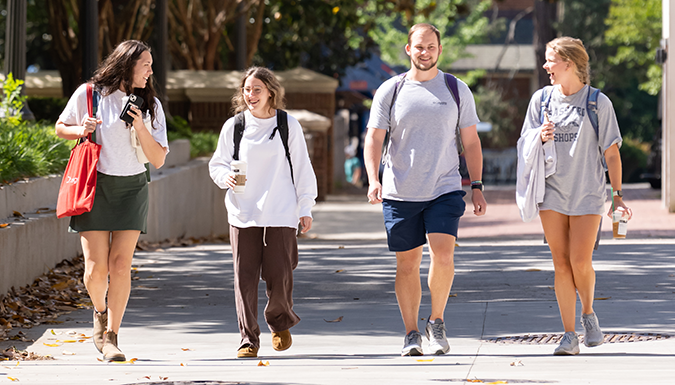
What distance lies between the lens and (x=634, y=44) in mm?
39031

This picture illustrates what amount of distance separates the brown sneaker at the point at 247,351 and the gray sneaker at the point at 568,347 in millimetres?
1717

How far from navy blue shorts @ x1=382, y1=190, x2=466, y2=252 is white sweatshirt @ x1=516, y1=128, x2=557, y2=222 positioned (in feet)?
1.20

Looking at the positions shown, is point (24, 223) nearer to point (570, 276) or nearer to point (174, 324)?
point (174, 324)

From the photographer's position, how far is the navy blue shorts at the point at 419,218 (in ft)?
19.3

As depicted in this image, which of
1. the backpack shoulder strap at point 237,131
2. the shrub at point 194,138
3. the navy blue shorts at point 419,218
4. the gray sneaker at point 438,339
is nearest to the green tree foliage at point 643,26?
the shrub at point 194,138

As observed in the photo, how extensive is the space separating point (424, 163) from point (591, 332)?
138 cm

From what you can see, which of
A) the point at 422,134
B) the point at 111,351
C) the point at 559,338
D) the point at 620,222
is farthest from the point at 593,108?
the point at 111,351

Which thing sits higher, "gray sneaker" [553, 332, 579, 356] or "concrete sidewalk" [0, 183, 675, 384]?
"gray sneaker" [553, 332, 579, 356]

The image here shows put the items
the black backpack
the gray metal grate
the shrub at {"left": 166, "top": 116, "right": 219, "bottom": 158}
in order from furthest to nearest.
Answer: the shrub at {"left": 166, "top": 116, "right": 219, "bottom": 158}, the gray metal grate, the black backpack

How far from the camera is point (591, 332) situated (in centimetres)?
597

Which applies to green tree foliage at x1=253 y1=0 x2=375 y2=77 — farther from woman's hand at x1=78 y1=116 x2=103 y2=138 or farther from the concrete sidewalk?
woman's hand at x1=78 y1=116 x2=103 y2=138

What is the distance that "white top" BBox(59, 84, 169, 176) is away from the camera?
5863mm

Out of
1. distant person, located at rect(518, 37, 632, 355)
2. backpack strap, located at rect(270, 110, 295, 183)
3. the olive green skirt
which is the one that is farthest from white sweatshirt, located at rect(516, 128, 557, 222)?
the olive green skirt

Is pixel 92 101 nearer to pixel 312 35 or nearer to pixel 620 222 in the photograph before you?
pixel 620 222
